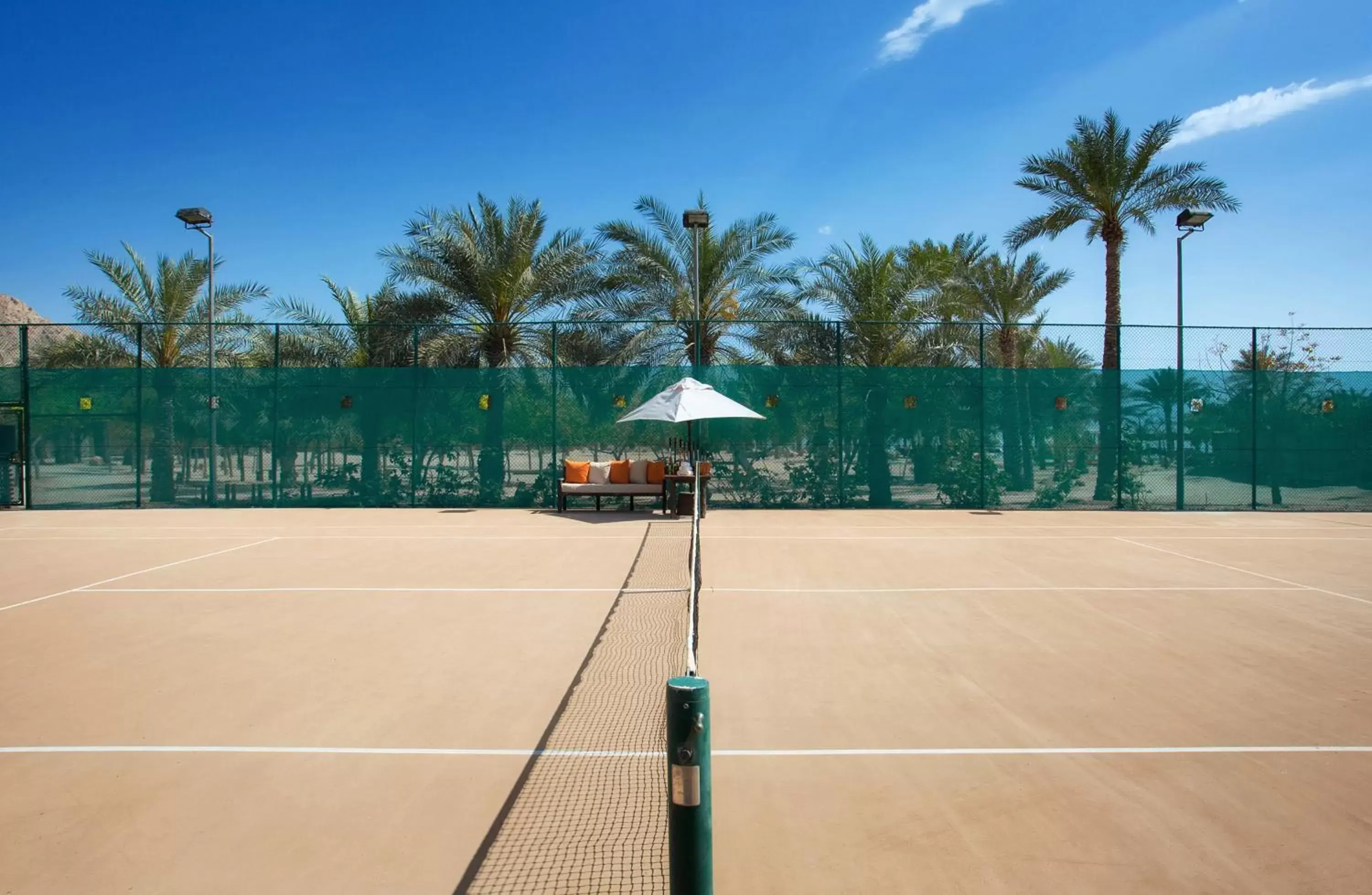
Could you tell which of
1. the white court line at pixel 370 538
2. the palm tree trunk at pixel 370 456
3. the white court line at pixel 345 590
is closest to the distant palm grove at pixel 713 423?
the palm tree trunk at pixel 370 456

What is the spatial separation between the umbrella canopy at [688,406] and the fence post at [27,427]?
38.3ft

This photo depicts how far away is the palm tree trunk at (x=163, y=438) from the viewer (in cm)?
1672

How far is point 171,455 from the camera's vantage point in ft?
55.0

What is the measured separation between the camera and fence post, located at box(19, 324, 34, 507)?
16.6 metres

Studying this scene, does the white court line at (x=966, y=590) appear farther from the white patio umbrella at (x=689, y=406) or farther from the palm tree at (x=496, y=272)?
the palm tree at (x=496, y=272)

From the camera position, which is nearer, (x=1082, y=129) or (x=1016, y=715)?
(x=1016, y=715)

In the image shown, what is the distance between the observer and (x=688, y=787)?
226cm

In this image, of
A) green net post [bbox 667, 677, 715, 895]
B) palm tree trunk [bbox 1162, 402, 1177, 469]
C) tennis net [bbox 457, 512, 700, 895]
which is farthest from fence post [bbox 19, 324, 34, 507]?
palm tree trunk [bbox 1162, 402, 1177, 469]

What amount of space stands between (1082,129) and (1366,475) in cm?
864

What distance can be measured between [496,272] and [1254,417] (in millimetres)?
14973

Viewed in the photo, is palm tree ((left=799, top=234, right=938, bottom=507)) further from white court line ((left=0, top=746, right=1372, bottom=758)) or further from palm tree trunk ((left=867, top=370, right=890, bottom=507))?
white court line ((left=0, top=746, right=1372, bottom=758))

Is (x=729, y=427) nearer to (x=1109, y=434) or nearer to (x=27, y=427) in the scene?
(x=1109, y=434)

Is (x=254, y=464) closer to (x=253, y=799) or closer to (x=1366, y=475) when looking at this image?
(x=253, y=799)

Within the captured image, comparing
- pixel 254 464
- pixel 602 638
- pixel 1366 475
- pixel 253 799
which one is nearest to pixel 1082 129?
pixel 1366 475
